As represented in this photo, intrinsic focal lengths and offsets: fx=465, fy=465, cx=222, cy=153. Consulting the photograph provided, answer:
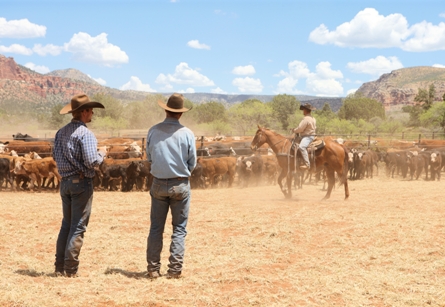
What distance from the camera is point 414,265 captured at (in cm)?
621

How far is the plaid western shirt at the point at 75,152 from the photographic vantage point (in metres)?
5.29

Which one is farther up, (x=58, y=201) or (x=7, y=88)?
(x=7, y=88)

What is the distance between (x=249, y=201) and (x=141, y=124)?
73.1 metres

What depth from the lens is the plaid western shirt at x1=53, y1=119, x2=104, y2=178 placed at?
529 centimetres

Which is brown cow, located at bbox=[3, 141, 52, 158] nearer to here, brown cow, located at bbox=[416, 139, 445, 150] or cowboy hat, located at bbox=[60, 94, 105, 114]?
cowboy hat, located at bbox=[60, 94, 105, 114]

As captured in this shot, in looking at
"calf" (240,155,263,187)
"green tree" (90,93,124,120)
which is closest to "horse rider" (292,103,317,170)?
"calf" (240,155,263,187)

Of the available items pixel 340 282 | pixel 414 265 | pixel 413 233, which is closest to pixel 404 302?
pixel 340 282

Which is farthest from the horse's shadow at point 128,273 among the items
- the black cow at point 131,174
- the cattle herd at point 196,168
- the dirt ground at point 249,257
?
the black cow at point 131,174

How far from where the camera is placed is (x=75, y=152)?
5320 mm

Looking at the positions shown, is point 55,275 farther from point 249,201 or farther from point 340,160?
point 340,160

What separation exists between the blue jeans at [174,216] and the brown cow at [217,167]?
11697 millimetres

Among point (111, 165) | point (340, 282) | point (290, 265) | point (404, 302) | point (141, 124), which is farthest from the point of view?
point (141, 124)

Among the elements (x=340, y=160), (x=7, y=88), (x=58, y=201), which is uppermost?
(x=7, y=88)

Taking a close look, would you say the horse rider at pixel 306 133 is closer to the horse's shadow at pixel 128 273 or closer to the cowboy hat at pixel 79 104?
the horse's shadow at pixel 128 273
